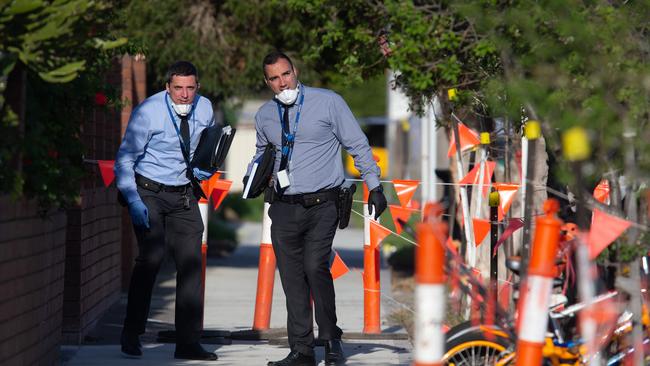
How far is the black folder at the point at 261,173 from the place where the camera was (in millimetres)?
8500

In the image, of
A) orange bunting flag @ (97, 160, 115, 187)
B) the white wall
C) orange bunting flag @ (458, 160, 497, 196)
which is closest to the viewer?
orange bunting flag @ (97, 160, 115, 187)

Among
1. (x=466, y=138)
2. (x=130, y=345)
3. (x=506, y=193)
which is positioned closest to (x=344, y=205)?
(x=130, y=345)

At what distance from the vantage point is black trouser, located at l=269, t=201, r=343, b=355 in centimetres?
848

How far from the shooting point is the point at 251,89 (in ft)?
55.9

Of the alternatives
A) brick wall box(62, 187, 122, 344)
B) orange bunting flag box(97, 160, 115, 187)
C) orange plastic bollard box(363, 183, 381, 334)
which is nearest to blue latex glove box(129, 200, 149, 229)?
brick wall box(62, 187, 122, 344)

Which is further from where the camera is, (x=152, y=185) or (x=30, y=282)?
(x=152, y=185)

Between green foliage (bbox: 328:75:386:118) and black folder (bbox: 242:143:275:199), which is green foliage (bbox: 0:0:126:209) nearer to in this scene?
black folder (bbox: 242:143:275:199)

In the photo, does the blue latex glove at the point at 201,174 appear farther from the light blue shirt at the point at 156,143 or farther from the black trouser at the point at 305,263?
the black trouser at the point at 305,263

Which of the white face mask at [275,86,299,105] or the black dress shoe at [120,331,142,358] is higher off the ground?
the white face mask at [275,86,299,105]

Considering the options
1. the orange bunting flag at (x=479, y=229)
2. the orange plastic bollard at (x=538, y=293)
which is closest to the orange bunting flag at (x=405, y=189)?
the orange bunting flag at (x=479, y=229)

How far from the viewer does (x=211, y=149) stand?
8.93 m

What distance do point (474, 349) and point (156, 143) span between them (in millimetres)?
3107

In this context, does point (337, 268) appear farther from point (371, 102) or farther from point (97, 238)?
point (371, 102)

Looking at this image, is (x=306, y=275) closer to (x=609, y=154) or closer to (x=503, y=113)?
(x=503, y=113)
